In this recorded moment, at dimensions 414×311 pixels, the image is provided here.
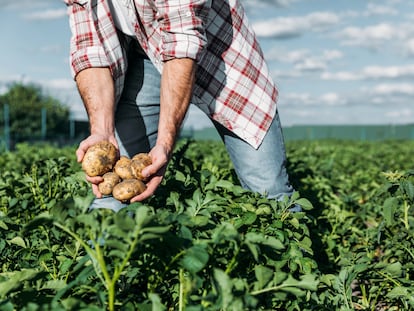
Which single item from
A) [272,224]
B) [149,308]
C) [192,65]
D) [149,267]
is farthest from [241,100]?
[149,308]

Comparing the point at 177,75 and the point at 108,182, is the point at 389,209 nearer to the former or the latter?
the point at 177,75

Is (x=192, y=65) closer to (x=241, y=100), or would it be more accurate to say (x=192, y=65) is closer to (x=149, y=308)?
(x=241, y=100)

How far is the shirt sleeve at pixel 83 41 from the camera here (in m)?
2.92

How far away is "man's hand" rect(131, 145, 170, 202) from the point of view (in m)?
2.28

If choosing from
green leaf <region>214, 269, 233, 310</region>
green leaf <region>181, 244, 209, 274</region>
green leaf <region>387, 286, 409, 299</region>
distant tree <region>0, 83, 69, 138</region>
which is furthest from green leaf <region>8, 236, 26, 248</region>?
distant tree <region>0, 83, 69, 138</region>

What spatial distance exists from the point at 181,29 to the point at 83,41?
617 millimetres

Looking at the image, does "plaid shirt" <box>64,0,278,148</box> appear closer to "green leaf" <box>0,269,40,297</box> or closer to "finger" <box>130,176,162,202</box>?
"finger" <box>130,176,162,202</box>

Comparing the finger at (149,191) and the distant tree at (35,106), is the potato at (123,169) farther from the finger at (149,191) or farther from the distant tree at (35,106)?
the distant tree at (35,106)

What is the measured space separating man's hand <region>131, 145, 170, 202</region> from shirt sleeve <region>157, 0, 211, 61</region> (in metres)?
0.43

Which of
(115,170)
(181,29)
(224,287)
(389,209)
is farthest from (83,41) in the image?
(224,287)

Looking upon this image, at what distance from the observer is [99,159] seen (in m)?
2.33

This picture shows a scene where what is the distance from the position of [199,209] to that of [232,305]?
2.07ft

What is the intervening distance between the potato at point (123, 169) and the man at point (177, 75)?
0.24 m

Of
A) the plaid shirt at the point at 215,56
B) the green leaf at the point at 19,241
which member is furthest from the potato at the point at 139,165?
the plaid shirt at the point at 215,56
